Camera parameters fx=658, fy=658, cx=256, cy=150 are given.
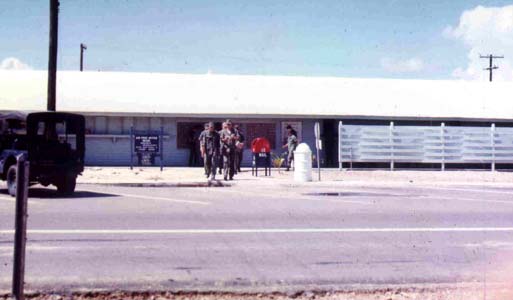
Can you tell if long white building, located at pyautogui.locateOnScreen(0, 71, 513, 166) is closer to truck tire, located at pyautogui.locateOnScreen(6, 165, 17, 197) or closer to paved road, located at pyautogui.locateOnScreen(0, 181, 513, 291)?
paved road, located at pyautogui.locateOnScreen(0, 181, 513, 291)

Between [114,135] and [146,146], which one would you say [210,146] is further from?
[114,135]

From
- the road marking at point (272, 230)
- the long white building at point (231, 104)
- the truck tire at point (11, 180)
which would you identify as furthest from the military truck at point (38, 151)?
the long white building at point (231, 104)

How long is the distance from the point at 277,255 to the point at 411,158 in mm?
21152

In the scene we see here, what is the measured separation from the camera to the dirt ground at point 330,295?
5.84m

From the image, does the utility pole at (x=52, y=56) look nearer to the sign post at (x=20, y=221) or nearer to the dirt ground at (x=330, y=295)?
the dirt ground at (x=330, y=295)

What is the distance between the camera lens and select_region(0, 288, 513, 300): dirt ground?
5.84 m

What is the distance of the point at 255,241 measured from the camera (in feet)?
29.6

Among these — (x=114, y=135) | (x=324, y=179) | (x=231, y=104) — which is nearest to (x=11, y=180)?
(x=324, y=179)

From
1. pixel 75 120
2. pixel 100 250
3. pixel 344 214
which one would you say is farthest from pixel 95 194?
pixel 100 250

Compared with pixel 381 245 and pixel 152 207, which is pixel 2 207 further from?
pixel 381 245

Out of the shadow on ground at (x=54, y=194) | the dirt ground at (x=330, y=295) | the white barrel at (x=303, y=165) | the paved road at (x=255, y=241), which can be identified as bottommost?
the dirt ground at (x=330, y=295)

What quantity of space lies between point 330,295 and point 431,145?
23.4 meters

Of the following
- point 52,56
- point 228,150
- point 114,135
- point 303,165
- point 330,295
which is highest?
point 52,56

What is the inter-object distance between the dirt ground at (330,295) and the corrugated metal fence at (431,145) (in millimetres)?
21392
